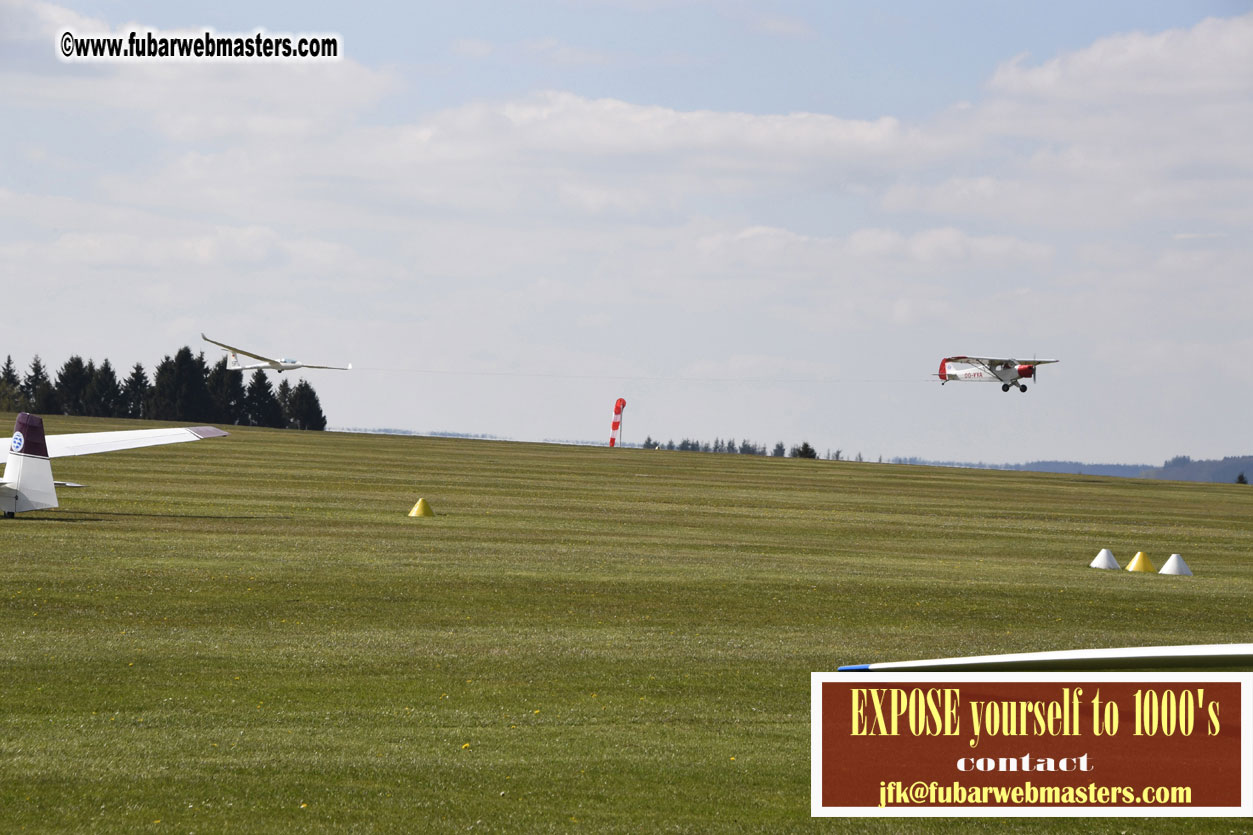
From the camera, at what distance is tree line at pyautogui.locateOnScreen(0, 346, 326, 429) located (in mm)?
140000

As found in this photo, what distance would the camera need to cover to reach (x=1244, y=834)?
8742 millimetres

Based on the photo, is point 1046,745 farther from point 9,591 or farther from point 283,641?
point 9,591

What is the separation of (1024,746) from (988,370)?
6483 cm

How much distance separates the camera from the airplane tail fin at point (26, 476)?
27.4 metres

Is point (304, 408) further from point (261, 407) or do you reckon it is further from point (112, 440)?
point (112, 440)

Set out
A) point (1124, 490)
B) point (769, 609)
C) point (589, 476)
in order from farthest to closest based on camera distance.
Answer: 1. point (1124, 490)
2. point (589, 476)
3. point (769, 609)

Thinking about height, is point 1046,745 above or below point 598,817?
above

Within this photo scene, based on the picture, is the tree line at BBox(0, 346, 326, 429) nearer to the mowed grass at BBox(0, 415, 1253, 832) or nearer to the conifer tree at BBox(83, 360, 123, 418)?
the conifer tree at BBox(83, 360, 123, 418)

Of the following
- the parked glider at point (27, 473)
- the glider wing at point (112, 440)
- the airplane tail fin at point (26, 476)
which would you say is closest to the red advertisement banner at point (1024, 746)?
the parked glider at point (27, 473)

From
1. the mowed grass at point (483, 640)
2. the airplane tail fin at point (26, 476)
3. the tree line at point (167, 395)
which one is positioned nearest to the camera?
the mowed grass at point (483, 640)

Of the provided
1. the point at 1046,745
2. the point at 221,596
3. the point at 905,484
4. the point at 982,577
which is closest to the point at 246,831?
the point at 1046,745

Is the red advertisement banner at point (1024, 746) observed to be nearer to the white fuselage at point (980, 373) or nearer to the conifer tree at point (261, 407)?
the white fuselage at point (980, 373)

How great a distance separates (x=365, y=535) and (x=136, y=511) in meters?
7.76

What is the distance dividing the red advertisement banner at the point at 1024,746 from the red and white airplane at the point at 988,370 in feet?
196
